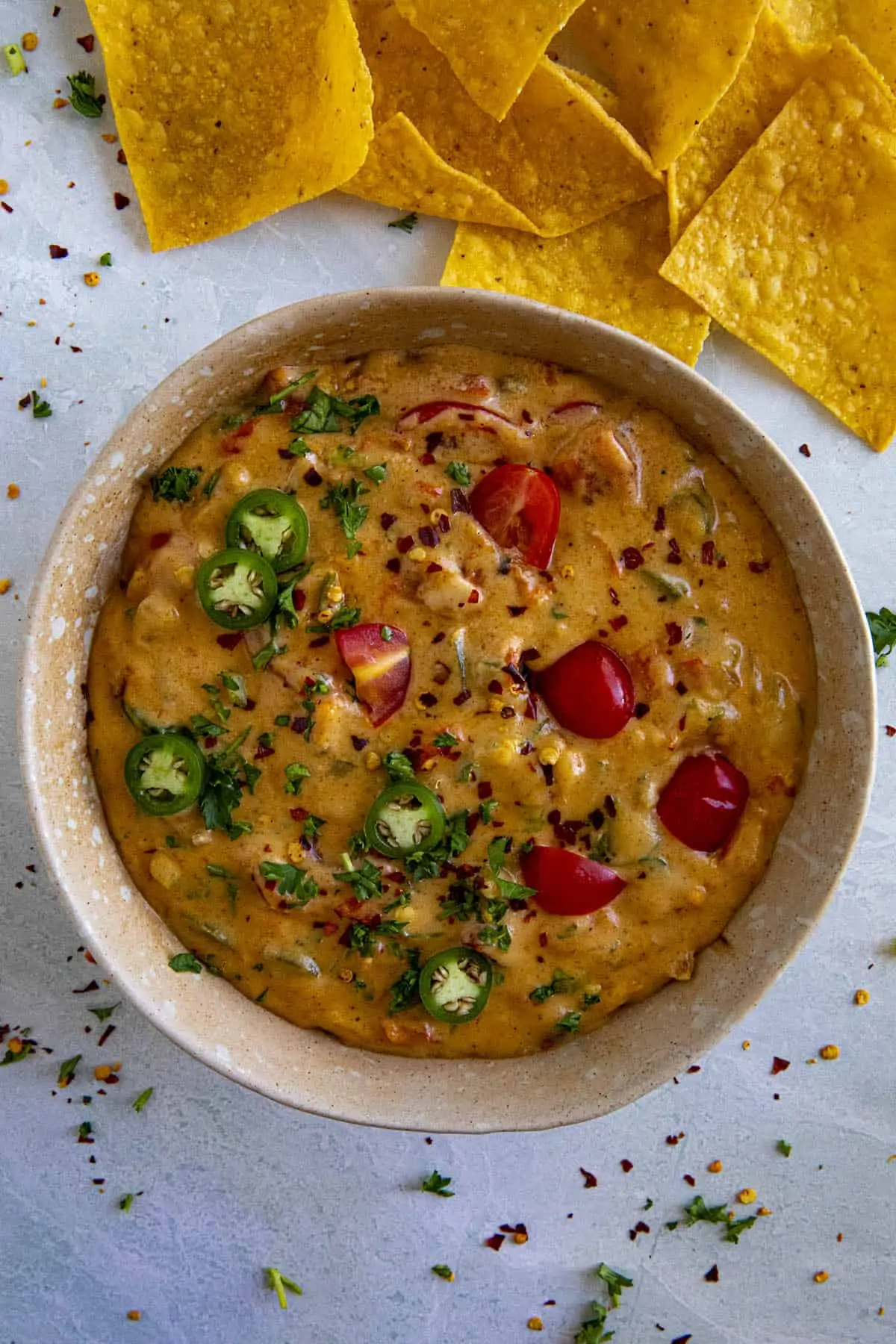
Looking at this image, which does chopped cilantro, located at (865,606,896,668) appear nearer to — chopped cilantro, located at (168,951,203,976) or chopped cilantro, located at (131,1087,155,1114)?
chopped cilantro, located at (168,951,203,976)

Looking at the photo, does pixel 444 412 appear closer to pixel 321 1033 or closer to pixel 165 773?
pixel 165 773

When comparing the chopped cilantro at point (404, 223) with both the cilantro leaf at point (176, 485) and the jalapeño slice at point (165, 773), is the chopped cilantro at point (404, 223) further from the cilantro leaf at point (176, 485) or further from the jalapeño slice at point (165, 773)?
the jalapeño slice at point (165, 773)

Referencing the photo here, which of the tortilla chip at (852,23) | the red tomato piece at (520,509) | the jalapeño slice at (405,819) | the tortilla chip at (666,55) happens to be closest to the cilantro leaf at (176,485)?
the red tomato piece at (520,509)

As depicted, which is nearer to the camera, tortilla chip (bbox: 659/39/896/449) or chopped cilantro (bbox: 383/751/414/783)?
chopped cilantro (bbox: 383/751/414/783)

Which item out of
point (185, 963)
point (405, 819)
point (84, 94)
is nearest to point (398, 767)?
point (405, 819)

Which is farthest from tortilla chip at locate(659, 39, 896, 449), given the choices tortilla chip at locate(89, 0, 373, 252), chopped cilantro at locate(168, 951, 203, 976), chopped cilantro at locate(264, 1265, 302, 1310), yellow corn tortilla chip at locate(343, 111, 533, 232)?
chopped cilantro at locate(264, 1265, 302, 1310)

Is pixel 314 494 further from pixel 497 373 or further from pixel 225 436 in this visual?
pixel 497 373
